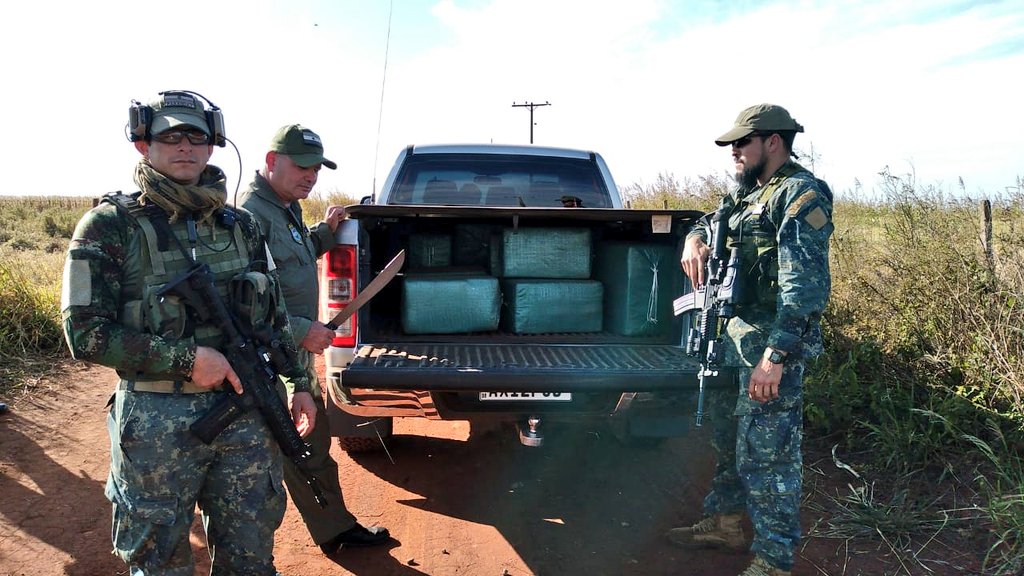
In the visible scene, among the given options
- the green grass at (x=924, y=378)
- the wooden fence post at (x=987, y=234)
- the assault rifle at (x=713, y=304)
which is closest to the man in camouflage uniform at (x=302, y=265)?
the assault rifle at (x=713, y=304)

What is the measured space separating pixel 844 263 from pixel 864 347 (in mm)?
1041

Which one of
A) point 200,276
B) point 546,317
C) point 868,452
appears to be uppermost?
→ point 200,276

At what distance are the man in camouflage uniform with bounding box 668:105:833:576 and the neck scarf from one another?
1951 millimetres

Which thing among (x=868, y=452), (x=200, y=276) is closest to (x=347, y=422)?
(x=200, y=276)

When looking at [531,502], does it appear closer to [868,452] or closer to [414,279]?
[414,279]

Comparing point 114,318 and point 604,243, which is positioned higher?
point 604,243

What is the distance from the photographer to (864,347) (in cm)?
378

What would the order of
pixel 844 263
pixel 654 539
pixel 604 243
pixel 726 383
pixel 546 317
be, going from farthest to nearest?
pixel 844 263 < pixel 604 243 < pixel 546 317 < pixel 654 539 < pixel 726 383

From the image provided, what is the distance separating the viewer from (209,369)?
1.66 metres

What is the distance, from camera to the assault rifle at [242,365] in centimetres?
170

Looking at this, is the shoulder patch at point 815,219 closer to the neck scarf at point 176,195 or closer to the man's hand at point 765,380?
the man's hand at point 765,380

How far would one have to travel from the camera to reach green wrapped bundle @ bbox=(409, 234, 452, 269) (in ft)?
12.4

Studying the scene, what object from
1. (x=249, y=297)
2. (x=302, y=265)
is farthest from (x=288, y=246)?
(x=249, y=297)

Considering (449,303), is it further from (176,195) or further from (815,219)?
(815,219)
